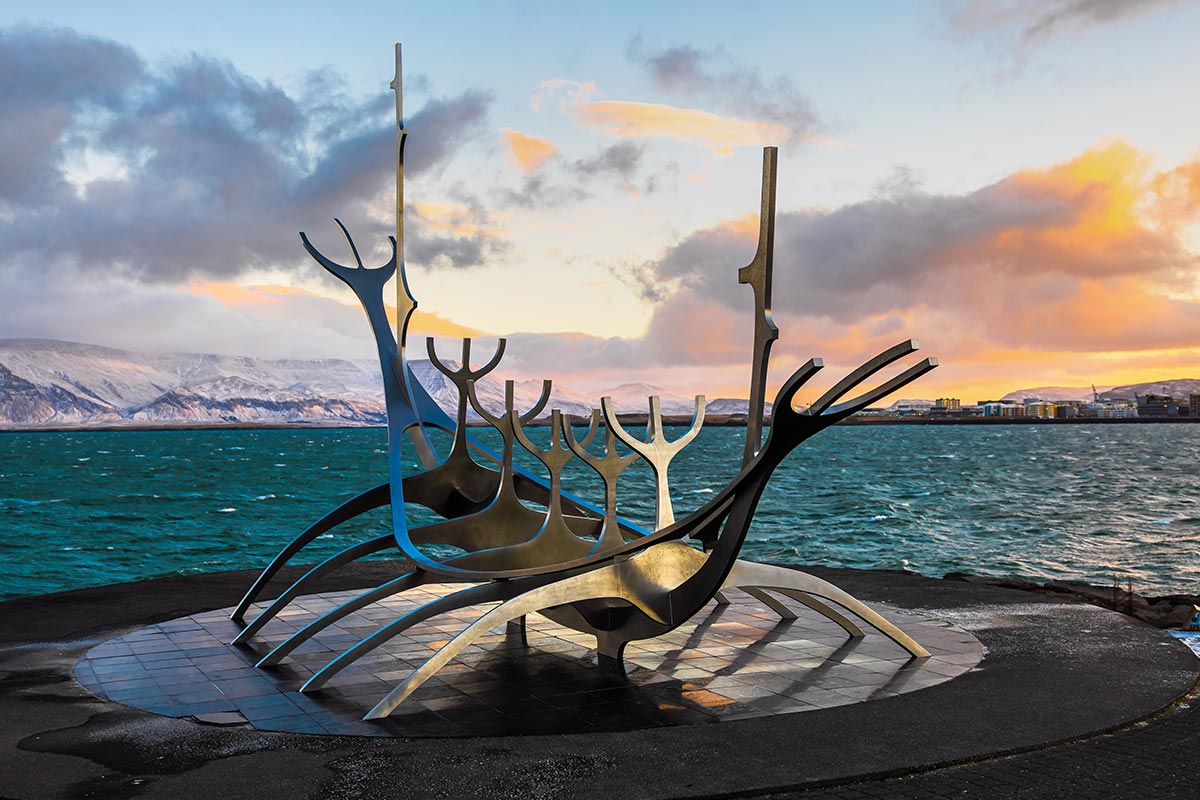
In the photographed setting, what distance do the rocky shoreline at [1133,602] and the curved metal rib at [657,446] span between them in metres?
5.77

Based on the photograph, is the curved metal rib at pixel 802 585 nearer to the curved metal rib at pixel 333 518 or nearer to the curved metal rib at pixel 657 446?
the curved metal rib at pixel 657 446

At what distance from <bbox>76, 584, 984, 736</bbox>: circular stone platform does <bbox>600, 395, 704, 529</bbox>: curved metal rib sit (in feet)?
4.53

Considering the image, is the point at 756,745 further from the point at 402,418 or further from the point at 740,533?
the point at 402,418

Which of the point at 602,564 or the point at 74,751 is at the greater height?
the point at 602,564

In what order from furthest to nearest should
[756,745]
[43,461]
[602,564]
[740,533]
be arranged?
[43,461] → [602,564] → [740,533] → [756,745]

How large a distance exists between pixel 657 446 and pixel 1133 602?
6766 millimetres

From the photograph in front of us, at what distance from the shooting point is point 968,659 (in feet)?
32.4

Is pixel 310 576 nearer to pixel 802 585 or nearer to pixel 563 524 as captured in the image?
pixel 563 524

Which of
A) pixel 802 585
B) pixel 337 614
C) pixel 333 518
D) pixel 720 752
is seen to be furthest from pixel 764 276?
pixel 333 518

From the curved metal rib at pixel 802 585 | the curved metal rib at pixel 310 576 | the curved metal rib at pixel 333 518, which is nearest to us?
the curved metal rib at pixel 802 585

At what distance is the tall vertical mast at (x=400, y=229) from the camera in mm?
11625

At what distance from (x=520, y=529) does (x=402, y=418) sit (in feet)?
5.30

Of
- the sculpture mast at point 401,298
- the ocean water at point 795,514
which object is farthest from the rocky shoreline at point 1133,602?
the ocean water at point 795,514

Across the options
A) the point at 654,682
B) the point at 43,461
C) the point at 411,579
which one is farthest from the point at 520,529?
the point at 43,461
